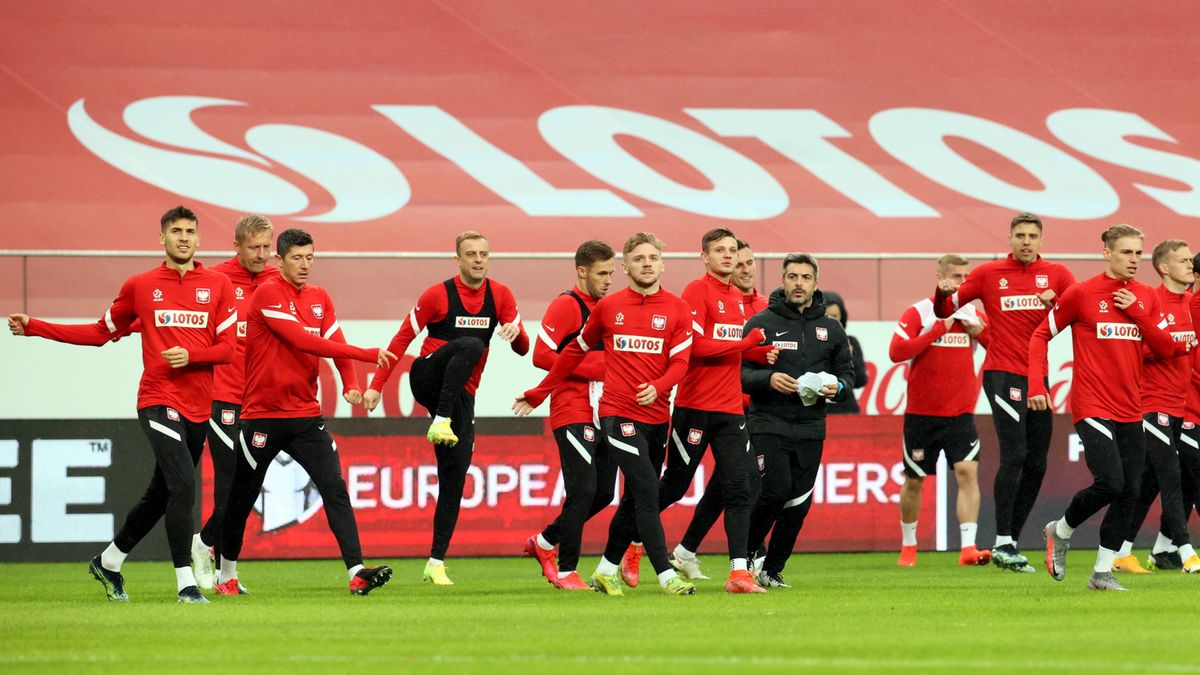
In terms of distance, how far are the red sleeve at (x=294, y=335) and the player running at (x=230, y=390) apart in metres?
0.76

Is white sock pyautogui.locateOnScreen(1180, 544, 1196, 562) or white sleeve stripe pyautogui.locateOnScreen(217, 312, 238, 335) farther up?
white sleeve stripe pyautogui.locateOnScreen(217, 312, 238, 335)

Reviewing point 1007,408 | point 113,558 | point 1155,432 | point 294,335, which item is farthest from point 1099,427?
point 113,558

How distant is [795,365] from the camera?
11.1m

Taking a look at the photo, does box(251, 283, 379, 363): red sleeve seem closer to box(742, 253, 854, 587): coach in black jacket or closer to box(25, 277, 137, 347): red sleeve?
box(25, 277, 137, 347): red sleeve

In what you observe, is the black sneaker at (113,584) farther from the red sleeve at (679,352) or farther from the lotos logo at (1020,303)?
the lotos logo at (1020,303)

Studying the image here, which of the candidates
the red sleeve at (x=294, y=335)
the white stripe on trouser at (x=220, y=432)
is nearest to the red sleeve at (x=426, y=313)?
the white stripe on trouser at (x=220, y=432)

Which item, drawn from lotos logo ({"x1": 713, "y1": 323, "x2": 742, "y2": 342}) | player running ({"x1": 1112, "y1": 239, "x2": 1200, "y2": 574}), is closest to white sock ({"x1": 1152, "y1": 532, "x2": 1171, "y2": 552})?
player running ({"x1": 1112, "y1": 239, "x2": 1200, "y2": 574})

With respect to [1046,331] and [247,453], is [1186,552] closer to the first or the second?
[1046,331]

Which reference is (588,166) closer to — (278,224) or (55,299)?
(278,224)

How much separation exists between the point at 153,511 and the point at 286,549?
4685mm

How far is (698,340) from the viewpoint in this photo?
34.1ft

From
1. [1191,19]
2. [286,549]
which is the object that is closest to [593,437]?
[286,549]

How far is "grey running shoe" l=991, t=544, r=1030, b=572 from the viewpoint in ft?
41.9

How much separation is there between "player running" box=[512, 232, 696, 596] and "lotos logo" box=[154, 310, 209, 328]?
85.4 inches
